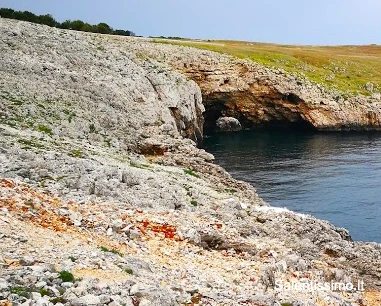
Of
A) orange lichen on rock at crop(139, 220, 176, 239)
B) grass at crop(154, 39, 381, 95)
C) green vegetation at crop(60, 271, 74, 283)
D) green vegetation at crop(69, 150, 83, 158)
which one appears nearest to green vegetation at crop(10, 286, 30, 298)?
green vegetation at crop(60, 271, 74, 283)

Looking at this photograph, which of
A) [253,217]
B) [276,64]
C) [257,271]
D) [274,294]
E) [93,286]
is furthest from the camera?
[276,64]

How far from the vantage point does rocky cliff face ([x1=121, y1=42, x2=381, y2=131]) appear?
9150 cm

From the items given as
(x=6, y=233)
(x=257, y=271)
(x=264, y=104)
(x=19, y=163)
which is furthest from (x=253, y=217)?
(x=264, y=104)

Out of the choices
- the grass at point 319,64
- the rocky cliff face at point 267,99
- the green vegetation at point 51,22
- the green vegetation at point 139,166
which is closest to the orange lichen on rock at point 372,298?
the green vegetation at point 139,166

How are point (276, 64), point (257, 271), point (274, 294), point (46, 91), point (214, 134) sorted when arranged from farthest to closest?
point (276, 64) < point (214, 134) < point (46, 91) < point (257, 271) < point (274, 294)

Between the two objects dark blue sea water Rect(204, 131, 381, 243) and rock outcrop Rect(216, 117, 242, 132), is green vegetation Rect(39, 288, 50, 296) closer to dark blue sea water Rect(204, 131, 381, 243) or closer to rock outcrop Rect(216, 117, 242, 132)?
dark blue sea water Rect(204, 131, 381, 243)

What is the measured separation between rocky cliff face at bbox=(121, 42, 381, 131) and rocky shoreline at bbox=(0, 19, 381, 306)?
3777cm

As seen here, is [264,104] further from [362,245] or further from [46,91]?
[362,245]

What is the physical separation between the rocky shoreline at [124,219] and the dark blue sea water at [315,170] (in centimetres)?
1040

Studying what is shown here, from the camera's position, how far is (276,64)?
102m

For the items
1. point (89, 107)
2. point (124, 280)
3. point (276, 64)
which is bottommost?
point (124, 280)

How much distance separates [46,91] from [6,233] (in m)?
31.1

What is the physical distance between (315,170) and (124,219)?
43.3 m

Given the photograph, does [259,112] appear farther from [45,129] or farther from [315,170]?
[45,129]
